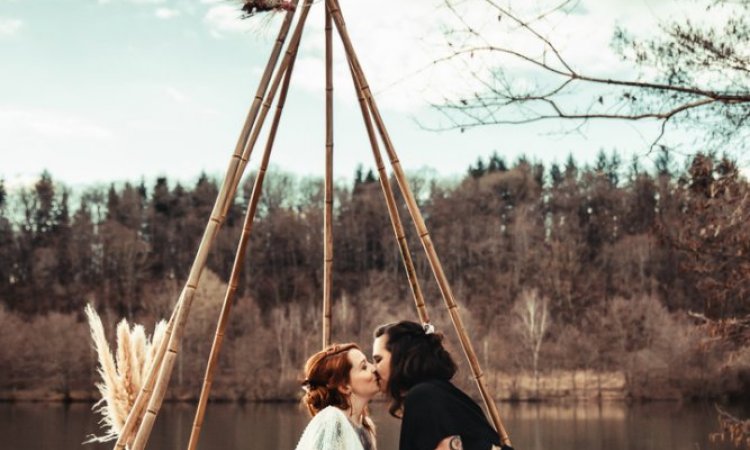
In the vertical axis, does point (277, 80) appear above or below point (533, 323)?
above

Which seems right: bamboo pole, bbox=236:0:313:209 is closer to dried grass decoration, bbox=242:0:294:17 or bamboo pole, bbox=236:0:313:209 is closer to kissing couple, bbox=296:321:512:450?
dried grass decoration, bbox=242:0:294:17

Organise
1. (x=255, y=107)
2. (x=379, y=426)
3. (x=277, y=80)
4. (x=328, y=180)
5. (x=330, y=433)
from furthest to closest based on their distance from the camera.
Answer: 1. (x=379, y=426)
2. (x=328, y=180)
3. (x=277, y=80)
4. (x=255, y=107)
5. (x=330, y=433)

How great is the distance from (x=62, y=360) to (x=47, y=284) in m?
7.52

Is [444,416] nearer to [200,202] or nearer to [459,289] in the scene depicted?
[459,289]

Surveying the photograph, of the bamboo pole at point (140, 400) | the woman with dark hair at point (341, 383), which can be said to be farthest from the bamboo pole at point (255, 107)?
the woman with dark hair at point (341, 383)

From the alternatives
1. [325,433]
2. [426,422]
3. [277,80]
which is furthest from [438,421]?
[277,80]

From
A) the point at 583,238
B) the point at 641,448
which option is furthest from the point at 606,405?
the point at 583,238

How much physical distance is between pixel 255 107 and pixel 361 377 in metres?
1.11

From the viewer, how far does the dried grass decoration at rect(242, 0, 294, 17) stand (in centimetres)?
338

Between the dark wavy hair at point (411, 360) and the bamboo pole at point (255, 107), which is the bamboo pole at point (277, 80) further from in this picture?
the dark wavy hair at point (411, 360)

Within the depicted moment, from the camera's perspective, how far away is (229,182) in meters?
3.19

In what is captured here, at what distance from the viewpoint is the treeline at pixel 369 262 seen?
1021 inches

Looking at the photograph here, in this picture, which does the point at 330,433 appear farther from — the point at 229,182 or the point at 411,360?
the point at 229,182

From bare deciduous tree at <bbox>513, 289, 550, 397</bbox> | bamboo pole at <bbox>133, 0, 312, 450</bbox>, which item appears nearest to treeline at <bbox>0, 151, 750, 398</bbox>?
bare deciduous tree at <bbox>513, 289, 550, 397</bbox>
